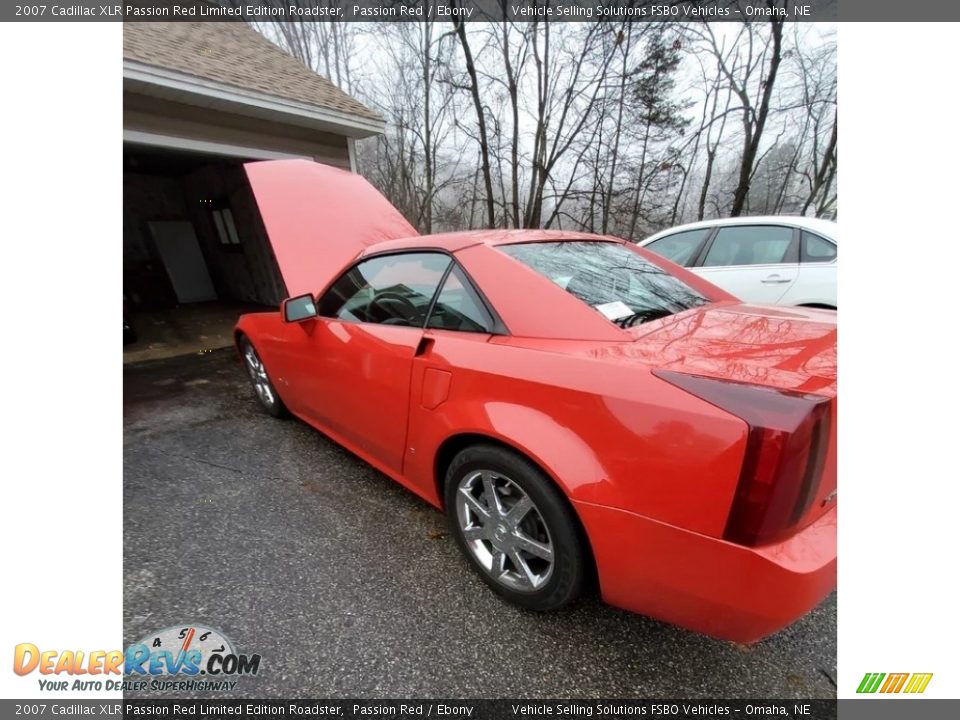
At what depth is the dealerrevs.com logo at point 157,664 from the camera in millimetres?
1425

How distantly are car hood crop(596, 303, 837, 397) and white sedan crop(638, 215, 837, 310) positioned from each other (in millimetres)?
2440

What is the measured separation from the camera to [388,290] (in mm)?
2225

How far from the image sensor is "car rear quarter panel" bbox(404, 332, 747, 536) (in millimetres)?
1062

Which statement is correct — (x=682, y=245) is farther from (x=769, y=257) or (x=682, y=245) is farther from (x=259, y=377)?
(x=259, y=377)

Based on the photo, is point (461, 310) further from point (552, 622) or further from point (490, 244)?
point (552, 622)

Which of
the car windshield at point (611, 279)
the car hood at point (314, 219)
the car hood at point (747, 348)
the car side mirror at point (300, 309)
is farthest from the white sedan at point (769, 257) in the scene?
the car side mirror at point (300, 309)

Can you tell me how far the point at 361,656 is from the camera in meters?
1.49

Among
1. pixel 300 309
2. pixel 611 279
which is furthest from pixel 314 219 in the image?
pixel 611 279

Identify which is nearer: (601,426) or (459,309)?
(601,426)

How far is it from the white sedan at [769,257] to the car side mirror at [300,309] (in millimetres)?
3788

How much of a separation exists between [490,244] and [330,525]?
1.68 metres

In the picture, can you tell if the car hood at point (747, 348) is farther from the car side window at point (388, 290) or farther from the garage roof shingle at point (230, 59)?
the garage roof shingle at point (230, 59)

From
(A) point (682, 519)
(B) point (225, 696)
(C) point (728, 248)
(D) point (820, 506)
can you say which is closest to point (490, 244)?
(A) point (682, 519)
